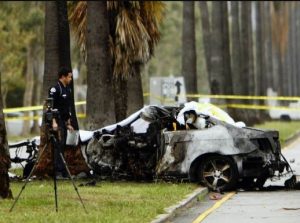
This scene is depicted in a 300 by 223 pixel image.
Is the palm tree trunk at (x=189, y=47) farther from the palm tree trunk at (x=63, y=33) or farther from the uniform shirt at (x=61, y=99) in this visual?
the uniform shirt at (x=61, y=99)

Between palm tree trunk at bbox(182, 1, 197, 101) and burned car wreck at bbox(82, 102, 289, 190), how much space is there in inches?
774

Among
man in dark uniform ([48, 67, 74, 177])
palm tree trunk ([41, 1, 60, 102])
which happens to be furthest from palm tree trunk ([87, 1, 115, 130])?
man in dark uniform ([48, 67, 74, 177])

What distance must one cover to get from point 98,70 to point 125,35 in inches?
108

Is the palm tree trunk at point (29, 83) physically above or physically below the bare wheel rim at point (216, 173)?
above

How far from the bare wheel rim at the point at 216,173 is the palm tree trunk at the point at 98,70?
5087mm

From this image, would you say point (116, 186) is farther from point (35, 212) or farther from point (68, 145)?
point (35, 212)

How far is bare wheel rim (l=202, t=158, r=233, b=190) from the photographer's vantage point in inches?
666

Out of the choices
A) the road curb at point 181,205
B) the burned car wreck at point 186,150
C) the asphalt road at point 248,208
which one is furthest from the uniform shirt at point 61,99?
the asphalt road at point 248,208

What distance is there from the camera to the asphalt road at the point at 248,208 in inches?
521

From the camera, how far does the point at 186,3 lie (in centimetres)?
3825

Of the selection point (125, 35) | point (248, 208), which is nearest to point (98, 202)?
point (248, 208)

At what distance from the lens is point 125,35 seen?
24344 mm

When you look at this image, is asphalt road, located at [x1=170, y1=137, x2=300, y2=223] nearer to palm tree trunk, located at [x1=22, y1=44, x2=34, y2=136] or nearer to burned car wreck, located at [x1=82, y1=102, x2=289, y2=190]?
burned car wreck, located at [x1=82, y1=102, x2=289, y2=190]

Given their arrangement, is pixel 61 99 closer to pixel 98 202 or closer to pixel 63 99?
pixel 63 99
